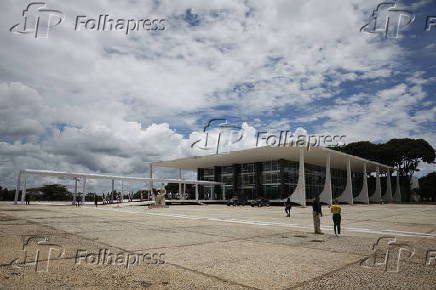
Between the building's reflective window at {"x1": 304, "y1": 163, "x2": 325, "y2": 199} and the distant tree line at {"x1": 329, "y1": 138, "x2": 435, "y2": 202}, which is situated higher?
the distant tree line at {"x1": 329, "y1": 138, "x2": 435, "y2": 202}

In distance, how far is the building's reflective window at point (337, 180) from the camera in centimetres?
6125

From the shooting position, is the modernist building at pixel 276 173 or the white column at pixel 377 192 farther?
the white column at pixel 377 192

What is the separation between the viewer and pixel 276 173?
158ft

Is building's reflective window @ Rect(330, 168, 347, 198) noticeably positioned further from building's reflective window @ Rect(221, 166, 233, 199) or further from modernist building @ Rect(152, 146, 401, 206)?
building's reflective window @ Rect(221, 166, 233, 199)

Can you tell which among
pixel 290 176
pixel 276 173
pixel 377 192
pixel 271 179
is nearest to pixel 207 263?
pixel 276 173

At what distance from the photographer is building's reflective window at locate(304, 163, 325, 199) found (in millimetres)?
51688

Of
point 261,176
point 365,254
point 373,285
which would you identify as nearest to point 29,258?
point 373,285

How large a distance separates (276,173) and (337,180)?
21.4 metres

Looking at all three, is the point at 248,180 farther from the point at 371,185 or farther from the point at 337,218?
the point at 337,218

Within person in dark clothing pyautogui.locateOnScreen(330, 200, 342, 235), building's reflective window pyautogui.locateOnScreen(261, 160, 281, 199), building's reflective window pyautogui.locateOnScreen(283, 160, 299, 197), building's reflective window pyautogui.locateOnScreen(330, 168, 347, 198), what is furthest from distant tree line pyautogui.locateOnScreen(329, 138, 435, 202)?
person in dark clothing pyautogui.locateOnScreen(330, 200, 342, 235)

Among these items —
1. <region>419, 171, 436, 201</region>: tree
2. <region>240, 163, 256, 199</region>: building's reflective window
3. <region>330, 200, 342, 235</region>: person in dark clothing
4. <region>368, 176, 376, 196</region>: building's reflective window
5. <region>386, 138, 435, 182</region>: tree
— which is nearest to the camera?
<region>330, 200, 342, 235</region>: person in dark clothing

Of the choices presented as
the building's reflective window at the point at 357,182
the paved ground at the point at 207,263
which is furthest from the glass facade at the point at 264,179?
the paved ground at the point at 207,263

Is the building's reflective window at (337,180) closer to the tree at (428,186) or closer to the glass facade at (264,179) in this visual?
the glass facade at (264,179)

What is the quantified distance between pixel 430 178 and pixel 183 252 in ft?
277
